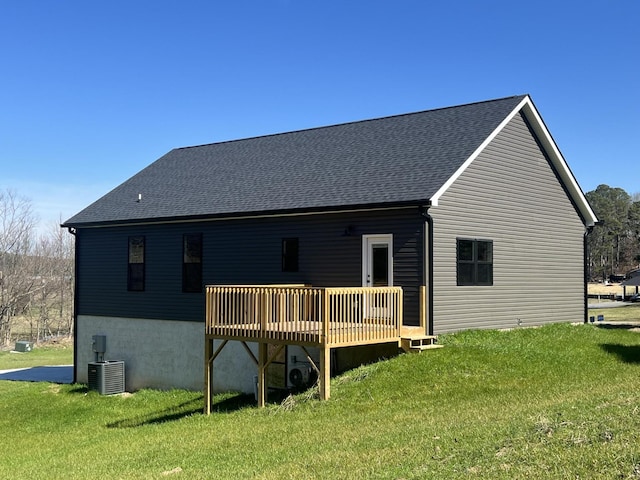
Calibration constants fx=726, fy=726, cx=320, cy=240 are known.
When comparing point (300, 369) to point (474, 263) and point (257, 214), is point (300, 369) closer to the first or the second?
point (257, 214)

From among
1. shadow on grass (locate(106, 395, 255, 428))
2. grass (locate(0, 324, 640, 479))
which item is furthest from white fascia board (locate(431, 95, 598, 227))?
shadow on grass (locate(106, 395, 255, 428))

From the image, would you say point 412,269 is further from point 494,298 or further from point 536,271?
point 536,271

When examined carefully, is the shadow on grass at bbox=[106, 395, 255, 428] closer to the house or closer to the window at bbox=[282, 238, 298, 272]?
the house

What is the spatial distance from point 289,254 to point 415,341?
469 cm

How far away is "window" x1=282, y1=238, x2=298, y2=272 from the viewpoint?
18812 mm

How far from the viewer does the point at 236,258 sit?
65.7ft

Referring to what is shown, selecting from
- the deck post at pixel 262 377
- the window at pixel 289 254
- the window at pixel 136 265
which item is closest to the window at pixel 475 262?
the window at pixel 289 254

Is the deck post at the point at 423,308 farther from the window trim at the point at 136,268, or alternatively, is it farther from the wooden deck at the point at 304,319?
the window trim at the point at 136,268

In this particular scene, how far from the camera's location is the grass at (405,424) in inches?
328

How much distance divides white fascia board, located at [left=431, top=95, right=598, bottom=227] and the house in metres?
0.06

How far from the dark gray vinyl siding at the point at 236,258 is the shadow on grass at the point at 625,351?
4784 millimetres

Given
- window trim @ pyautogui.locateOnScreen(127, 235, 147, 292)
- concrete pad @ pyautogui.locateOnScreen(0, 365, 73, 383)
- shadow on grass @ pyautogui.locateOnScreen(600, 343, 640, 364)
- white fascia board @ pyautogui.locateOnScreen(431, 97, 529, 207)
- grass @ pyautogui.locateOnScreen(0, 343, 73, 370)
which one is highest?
white fascia board @ pyautogui.locateOnScreen(431, 97, 529, 207)

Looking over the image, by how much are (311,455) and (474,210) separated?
31.8 ft

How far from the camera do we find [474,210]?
58.9ft
